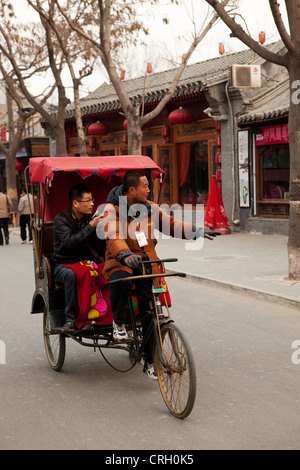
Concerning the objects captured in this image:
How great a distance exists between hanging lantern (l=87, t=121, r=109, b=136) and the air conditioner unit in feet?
30.5

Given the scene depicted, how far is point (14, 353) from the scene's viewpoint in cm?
662

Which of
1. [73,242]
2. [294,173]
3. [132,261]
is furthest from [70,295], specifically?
[294,173]

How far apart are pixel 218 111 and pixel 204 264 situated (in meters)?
8.83

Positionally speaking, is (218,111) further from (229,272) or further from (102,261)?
(102,261)

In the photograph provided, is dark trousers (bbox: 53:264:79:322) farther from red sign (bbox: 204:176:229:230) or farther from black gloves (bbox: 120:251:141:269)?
red sign (bbox: 204:176:229:230)

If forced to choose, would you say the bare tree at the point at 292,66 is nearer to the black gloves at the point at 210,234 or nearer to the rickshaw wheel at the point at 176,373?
the black gloves at the point at 210,234

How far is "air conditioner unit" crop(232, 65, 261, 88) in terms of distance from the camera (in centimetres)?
1959

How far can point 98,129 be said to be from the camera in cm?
2780

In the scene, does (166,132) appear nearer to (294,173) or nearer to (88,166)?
(294,173)

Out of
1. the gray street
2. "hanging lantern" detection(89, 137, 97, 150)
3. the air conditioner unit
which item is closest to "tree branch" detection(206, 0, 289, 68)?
the gray street

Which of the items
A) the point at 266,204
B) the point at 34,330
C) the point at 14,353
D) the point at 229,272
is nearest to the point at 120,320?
the point at 14,353

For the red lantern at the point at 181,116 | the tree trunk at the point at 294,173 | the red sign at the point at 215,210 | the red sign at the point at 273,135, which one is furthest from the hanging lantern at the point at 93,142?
the tree trunk at the point at 294,173

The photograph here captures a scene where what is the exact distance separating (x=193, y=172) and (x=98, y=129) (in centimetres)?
590

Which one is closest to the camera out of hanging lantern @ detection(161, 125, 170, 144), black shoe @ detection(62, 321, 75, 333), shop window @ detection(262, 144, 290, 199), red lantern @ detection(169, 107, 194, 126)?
black shoe @ detection(62, 321, 75, 333)
